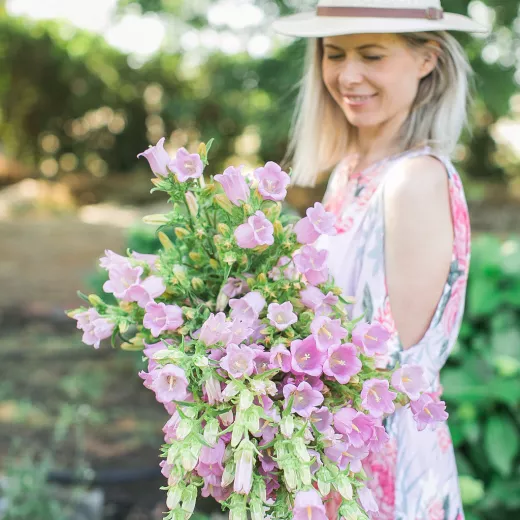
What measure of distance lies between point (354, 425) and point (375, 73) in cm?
A: 88

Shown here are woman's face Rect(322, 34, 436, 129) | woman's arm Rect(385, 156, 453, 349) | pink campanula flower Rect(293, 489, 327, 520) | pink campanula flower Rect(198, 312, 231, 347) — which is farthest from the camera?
woman's face Rect(322, 34, 436, 129)

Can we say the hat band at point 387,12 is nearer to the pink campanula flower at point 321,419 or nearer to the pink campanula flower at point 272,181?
the pink campanula flower at point 272,181

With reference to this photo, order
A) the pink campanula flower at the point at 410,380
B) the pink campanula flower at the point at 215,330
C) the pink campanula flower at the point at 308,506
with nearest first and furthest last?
the pink campanula flower at the point at 308,506, the pink campanula flower at the point at 215,330, the pink campanula flower at the point at 410,380

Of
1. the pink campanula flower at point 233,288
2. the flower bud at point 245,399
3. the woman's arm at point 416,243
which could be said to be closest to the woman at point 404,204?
the woman's arm at point 416,243

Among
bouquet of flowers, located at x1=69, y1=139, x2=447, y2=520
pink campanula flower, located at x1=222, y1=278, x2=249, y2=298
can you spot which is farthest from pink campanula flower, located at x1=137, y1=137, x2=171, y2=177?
pink campanula flower, located at x1=222, y1=278, x2=249, y2=298

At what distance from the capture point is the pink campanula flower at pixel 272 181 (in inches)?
49.0

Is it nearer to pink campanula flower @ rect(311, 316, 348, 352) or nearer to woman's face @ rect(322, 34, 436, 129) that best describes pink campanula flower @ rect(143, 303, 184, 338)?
pink campanula flower @ rect(311, 316, 348, 352)

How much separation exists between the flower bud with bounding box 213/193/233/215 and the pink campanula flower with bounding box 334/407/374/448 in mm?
379

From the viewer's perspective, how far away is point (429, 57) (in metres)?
1.84

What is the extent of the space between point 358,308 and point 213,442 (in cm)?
64

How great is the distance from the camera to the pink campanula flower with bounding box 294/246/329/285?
127cm

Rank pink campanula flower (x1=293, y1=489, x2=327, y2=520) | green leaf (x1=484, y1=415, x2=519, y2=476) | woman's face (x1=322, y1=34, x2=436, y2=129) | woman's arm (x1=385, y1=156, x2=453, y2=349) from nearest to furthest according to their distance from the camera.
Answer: pink campanula flower (x1=293, y1=489, x2=327, y2=520) → woman's arm (x1=385, y1=156, x2=453, y2=349) → woman's face (x1=322, y1=34, x2=436, y2=129) → green leaf (x1=484, y1=415, x2=519, y2=476)

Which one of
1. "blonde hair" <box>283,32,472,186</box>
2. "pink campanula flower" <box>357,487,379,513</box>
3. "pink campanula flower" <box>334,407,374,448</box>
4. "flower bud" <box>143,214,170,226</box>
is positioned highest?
"blonde hair" <box>283,32,472,186</box>

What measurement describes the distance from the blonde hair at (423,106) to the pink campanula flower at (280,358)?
0.80m
